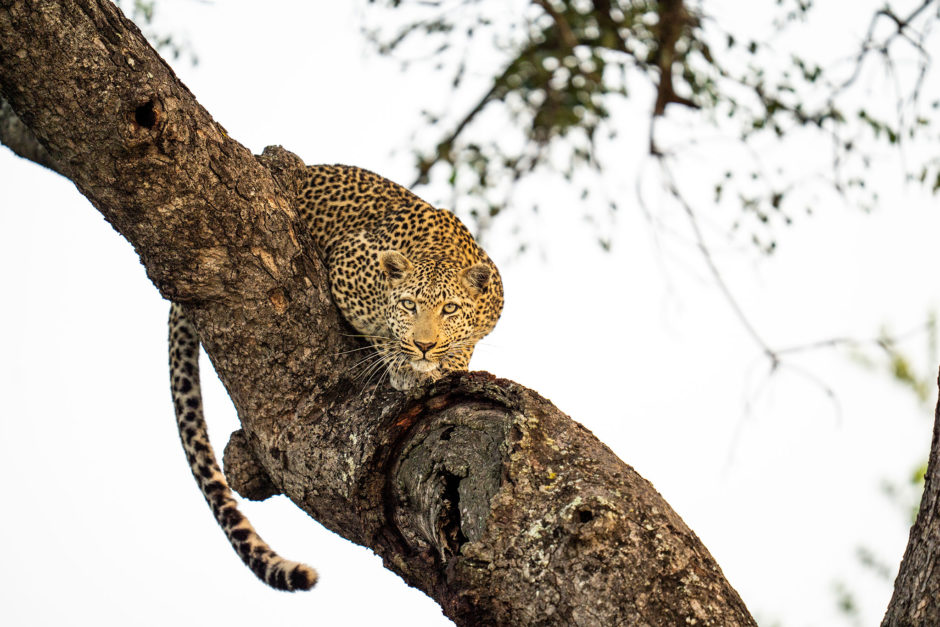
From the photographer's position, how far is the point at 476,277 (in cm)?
682

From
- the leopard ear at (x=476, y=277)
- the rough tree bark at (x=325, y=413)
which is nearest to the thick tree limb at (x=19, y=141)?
the rough tree bark at (x=325, y=413)

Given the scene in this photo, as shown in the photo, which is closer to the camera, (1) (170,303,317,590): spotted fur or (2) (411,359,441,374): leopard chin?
(1) (170,303,317,590): spotted fur

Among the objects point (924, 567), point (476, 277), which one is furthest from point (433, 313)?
point (924, 567)

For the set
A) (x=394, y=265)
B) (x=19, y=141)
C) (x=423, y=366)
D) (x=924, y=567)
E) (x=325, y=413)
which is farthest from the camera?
(x=394, y=265)

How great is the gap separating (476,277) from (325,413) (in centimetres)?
246

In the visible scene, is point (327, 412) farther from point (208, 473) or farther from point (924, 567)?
point (924, 567)

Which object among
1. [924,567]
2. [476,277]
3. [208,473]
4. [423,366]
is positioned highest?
[476,277]

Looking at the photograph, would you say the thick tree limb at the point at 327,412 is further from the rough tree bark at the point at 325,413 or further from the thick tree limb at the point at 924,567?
the thick tree limb at the point at 924,567

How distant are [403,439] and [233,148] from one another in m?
1.35

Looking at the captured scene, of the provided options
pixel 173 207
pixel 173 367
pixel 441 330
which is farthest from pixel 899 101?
pixel 173 207

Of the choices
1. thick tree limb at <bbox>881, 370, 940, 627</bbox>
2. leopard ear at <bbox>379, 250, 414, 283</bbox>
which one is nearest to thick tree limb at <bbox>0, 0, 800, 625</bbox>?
thick tree limb at <bbox>881, 370, 940, 627</bbox>

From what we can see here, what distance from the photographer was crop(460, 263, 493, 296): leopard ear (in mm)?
6777

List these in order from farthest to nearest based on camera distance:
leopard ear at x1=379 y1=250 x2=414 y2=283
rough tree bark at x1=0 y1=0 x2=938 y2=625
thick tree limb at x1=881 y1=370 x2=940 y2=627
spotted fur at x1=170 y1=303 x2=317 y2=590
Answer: leopard ear at x1=379 y1=250 x2=414 y2=283, spotted fur at x1=170 y1=303 x2=317 y2=590, rough tree bark at x1=0 y1=0 x2=938 y2=625, thick tree limb at x1=881 y1=370 x2=940 y2=627

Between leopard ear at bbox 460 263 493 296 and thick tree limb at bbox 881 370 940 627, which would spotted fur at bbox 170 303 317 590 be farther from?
thick tree limb at bbox 881 370 940 627
